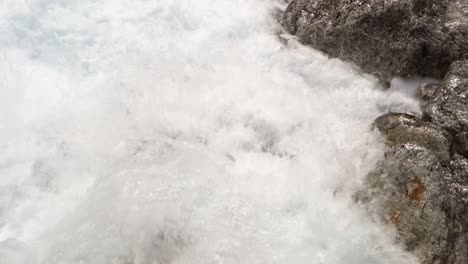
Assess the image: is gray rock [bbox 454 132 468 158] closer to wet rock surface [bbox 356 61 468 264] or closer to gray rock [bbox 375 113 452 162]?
wet rock surface [bbox 356 61 468 264]

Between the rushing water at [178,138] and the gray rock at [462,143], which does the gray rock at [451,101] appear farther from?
the rushing water at [178,138]

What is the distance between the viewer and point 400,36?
19.9 feet

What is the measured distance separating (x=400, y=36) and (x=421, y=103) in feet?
3.20

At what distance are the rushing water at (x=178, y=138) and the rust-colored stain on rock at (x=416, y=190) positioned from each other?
0.43 m

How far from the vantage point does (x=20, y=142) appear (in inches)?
204

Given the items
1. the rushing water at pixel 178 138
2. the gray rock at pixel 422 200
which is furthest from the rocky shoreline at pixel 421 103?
the rushing water at pixel 178 138

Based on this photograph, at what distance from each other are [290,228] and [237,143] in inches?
50.8

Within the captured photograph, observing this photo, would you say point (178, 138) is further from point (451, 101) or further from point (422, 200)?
point (451, 101)

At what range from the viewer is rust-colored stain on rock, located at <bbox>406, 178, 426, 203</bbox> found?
14.5ft

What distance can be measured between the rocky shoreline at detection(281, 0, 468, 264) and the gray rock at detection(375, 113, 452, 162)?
0.01 meters

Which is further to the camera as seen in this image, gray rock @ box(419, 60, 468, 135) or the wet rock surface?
gray rock @ box(419, 60, 468, 135)

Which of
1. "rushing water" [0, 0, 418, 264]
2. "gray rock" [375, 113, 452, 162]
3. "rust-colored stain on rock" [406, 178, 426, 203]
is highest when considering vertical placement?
"gray rock" [375, 113, 452, 162]

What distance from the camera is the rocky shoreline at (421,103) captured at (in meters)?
4.32

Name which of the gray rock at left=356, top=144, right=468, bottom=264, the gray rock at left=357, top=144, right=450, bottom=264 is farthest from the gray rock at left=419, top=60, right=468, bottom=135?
the gray rock at left=357, top=144, right=450, bottom=264
